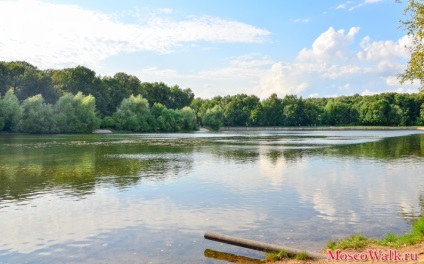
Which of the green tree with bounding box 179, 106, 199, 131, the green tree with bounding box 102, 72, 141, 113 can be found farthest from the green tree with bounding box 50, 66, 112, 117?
the green tree with bounding box 179, 106, 199, 131

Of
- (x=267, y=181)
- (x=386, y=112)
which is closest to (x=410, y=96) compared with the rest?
(x=386, y=112)

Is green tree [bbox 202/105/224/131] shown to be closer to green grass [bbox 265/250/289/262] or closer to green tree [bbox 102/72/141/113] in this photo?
green tree [bbox 102/72/141/113]

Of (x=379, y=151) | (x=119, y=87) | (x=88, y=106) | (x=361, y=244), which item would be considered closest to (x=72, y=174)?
(x=361, y=244)

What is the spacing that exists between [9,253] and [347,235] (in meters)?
11.1

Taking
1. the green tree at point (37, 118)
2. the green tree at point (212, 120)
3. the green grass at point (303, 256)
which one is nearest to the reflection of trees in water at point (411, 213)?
the green grass at point (303, 256)

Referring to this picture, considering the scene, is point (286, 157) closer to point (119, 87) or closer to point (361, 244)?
point (361, 244)

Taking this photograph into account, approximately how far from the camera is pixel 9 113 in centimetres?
9812

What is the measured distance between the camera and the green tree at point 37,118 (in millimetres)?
101438

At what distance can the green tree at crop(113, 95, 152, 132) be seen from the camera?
5143 inches

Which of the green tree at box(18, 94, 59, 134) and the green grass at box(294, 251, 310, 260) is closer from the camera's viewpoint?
the green grass at box(294, 251, 310, 260)

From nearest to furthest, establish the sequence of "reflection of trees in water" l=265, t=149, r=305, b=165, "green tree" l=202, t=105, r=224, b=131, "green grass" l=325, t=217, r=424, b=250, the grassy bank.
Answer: the grassy bank → "green grass" l=325, t=217, r=424, b=250 → "reflection of trees in water" l=265, t=149, r=305, b=165 → "green tree" l=202, t=105, r=224, b=131

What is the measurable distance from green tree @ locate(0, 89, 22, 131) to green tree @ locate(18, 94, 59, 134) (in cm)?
154

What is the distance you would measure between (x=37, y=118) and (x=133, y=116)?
34.6 m

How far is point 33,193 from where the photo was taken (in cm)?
2211
